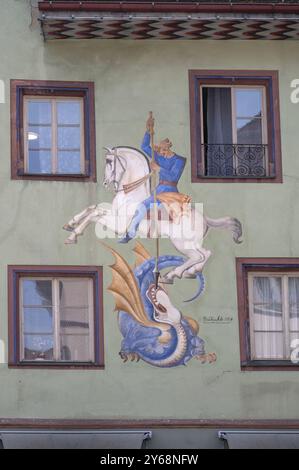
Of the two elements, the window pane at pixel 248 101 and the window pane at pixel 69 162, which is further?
the window pane at pixel 248 101

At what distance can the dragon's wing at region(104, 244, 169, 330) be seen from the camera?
2805 centimetres

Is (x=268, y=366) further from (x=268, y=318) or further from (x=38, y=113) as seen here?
(x=38, y=113)

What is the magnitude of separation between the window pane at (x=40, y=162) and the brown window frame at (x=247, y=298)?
3.19m

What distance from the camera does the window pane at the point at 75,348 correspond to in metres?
28.0

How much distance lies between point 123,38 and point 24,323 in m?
4.65

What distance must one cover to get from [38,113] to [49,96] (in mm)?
308

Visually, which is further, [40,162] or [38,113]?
[38,113]

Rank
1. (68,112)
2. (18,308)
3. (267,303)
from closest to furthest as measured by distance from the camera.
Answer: (18,308) → (267,303) → (68,112)

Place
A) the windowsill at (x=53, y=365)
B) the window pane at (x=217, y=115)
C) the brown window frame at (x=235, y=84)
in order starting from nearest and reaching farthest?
the windowsill at (x=53, y=365) < the brown window frame at (x=235, y=84) < the window pane at (x=217, y=115)

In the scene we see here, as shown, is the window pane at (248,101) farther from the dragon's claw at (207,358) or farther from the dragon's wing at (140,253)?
the dragon's claw at (207,358)

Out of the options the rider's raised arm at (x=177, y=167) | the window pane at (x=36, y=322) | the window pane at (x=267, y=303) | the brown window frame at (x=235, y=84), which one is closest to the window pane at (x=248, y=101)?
the brown window frame at (x=235, y=84)

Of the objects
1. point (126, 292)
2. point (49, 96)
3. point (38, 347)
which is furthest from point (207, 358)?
point (49, 96)

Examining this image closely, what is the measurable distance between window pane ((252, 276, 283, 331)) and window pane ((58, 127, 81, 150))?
134 inches

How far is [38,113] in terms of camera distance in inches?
1133
